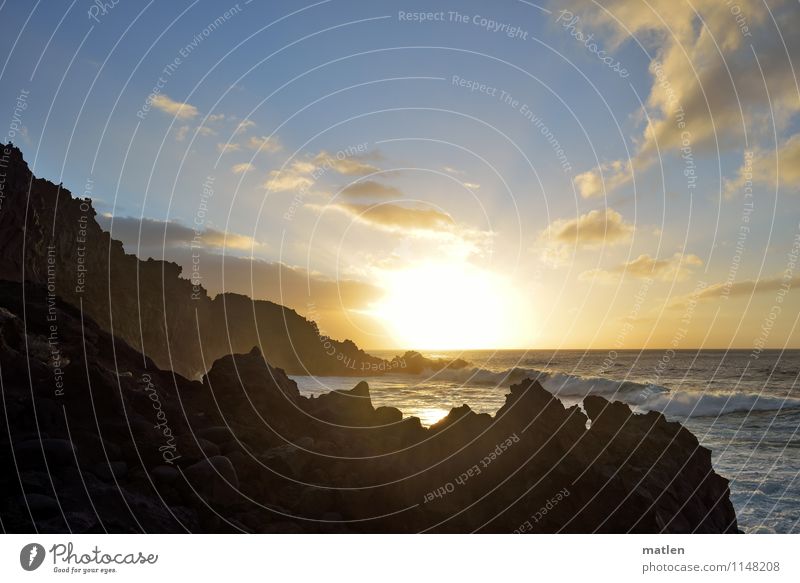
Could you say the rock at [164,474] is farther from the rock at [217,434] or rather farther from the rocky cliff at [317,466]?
the rock at [217,434]

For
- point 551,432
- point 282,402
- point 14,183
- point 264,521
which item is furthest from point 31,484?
point 14,183

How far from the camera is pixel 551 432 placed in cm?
1644

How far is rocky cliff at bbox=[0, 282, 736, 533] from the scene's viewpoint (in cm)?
1242

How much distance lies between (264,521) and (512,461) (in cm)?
776

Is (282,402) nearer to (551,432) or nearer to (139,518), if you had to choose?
(139,518)

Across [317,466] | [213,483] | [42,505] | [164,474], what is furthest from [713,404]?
[42,505]

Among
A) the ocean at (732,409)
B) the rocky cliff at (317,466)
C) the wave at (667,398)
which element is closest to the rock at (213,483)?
the rocky cliff at (317,466)

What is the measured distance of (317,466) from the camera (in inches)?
647

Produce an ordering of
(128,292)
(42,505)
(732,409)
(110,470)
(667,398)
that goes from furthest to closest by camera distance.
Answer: (128,292)
(667,398)
(732,409)
(110,470)
(42,505)

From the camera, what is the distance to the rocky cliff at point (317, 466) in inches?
489
